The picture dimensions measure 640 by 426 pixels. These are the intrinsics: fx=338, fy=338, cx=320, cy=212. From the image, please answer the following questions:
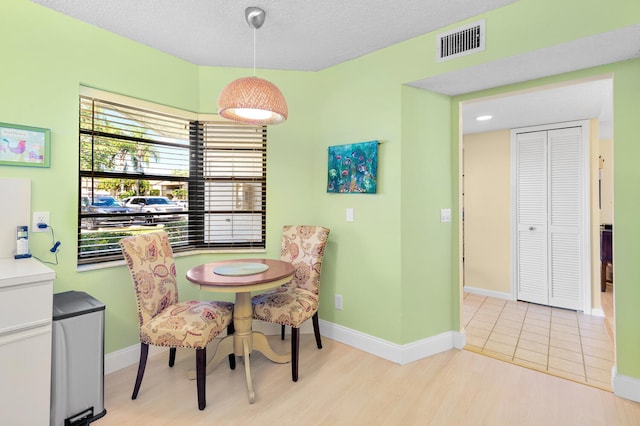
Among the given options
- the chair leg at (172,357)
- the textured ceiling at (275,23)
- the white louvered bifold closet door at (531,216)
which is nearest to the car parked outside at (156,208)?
the chair leg at (172,357)

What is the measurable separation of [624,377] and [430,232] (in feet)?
5.02

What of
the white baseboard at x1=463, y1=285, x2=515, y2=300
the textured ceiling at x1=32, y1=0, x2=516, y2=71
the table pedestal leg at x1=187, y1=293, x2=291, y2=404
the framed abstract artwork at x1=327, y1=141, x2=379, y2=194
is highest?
the textured ceiling at x1=32, y1=0, x2=516, y2=71

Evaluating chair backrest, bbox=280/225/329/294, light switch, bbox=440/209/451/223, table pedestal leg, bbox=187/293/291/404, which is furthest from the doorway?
table pedestal leg, bbox=187/293/291/404

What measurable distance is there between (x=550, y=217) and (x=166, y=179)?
4.23 m

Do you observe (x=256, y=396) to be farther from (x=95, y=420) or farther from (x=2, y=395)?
(x=2, y=395)

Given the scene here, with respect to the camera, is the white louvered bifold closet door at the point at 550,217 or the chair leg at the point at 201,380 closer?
the chair leg at the point at 201,380

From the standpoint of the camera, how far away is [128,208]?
269cm

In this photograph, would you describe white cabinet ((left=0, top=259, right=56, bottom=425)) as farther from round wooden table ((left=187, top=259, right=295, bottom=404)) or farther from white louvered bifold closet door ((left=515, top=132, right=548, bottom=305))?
white louvered bifold closet door ((left=515, top=132, right=548, bottom=305))

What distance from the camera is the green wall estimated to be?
2105 mm

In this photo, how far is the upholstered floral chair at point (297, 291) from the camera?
243 centimetres

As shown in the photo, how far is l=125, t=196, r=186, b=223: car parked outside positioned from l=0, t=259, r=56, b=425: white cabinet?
107 centimetres

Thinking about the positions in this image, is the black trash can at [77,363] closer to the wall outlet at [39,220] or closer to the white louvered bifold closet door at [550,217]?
the wall outlet at [39,220]

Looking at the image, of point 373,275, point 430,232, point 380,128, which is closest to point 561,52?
point 380,128

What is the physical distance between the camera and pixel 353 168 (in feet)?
9.55
